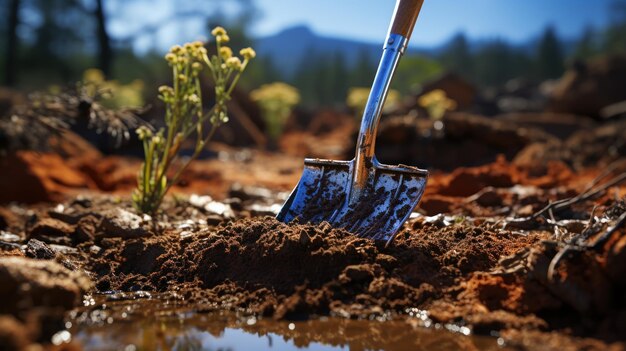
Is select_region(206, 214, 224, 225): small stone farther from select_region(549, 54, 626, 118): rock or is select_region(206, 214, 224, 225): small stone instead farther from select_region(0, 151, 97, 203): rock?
select_region(549, 54, 626, 118): rock

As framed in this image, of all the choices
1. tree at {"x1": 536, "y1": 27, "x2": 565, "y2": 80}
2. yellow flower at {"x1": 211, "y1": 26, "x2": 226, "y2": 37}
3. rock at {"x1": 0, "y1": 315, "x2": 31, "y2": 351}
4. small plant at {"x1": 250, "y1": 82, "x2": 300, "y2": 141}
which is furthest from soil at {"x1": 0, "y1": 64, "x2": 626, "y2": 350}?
tree at {"x1": 536, "y1": 27, "x2": 565, "y2": 80}

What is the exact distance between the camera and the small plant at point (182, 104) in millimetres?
3656

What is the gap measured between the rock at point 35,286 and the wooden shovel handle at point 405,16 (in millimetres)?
2191

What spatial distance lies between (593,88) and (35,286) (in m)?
17.3

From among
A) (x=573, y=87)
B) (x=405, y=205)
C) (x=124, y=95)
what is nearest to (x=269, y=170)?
(x=124, y=95)

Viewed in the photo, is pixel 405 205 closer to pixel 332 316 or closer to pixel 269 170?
pixel 332 316

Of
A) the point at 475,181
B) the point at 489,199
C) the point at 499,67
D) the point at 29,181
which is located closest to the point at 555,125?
the point at 475,181

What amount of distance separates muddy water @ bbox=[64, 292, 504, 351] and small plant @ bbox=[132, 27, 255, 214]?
149 centimetres

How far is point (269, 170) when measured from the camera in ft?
31.9

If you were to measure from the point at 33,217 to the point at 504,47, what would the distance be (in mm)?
51896

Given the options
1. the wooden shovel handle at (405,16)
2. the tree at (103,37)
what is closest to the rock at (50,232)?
the wooden shovel handle at (405,16)

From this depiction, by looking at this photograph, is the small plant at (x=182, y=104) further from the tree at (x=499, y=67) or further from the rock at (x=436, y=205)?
the tree at (x=499, y=67)

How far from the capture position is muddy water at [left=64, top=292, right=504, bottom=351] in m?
2.02

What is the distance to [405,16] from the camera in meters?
3.39
